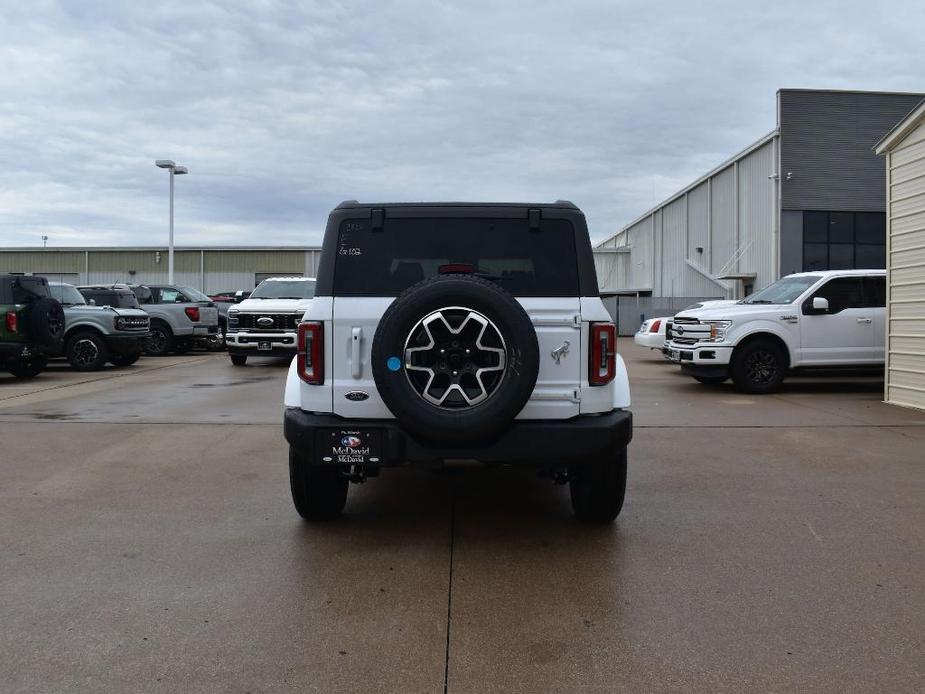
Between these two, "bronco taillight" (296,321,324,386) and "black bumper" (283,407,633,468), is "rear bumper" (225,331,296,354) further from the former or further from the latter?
"black bumper" (283,407,633,468)

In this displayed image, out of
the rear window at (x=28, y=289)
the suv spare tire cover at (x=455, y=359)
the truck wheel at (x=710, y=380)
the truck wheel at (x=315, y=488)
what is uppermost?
the rear window at (x=28, y=289)

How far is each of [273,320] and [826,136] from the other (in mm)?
22190

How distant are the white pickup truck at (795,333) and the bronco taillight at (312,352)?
28.2ft

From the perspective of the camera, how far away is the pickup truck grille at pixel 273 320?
51.2 ft

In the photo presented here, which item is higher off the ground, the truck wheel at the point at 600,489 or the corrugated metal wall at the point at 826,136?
the corrugated metal wall at the point at 826,136

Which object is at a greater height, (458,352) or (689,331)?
(689,331)

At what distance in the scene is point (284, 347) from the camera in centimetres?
1557

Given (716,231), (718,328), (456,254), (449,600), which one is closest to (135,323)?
(718,328)

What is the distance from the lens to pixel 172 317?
19.6 m

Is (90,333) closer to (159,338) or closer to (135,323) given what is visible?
(135,323)

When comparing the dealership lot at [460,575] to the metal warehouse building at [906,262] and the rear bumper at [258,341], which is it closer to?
the metal warehouse building at [906,262]

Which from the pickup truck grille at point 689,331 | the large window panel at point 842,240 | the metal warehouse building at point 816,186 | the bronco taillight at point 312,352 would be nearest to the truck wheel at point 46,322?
the pickup truck grille at point 689,331

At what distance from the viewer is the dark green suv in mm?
12445

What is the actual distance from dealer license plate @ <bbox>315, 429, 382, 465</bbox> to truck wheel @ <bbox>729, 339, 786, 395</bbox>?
883 centimetres
